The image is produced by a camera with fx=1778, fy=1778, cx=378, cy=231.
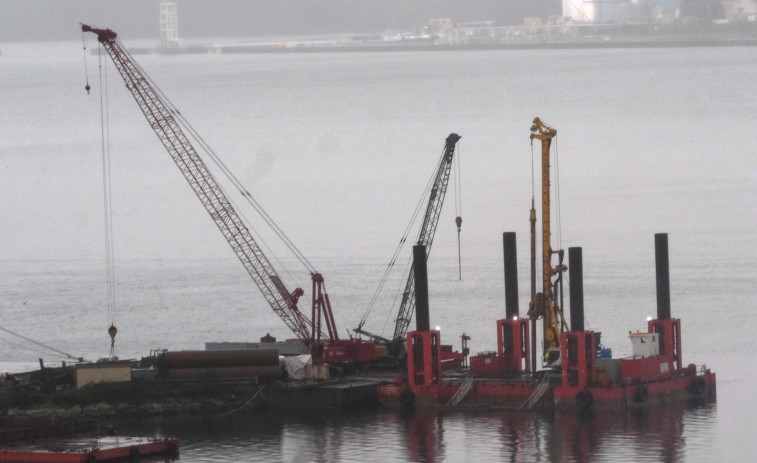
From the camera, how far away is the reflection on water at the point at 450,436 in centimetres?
4459

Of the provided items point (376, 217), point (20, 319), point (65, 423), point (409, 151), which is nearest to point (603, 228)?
point (376, 217)

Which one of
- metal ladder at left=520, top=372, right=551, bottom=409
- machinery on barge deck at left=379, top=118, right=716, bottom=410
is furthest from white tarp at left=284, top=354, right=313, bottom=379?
metal ladder at left=520, top=372, right=551, bottom=409

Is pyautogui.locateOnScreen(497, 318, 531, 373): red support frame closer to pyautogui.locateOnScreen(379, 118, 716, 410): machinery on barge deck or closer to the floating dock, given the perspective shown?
pyautogui.locateOnScreen(379, 118, 716, 410): machinery on barge deck

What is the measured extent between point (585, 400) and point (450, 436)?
14.6 ft

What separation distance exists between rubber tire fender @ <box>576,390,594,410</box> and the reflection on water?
34 centimetres

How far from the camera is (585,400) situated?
4959 centimetres

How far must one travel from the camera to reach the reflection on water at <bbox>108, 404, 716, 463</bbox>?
44.6 m

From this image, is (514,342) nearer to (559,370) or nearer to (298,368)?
(559,370)

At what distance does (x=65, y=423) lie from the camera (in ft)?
152

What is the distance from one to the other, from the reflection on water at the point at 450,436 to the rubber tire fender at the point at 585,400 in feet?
1.13

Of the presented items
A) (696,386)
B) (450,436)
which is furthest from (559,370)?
(450,436)

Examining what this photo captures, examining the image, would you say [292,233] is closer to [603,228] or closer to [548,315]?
Answer: [603,228]

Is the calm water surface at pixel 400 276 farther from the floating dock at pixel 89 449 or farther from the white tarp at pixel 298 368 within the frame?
the white tarp at pixel 298 368

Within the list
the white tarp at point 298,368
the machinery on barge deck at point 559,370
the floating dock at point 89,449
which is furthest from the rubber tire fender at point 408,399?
the floating dock at point 89,449
